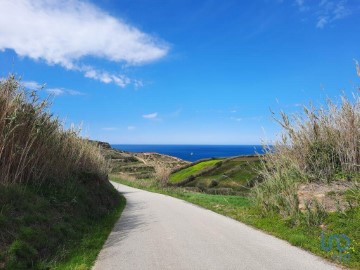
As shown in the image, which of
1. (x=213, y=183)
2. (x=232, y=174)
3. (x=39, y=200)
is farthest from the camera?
(x=232, y=174)

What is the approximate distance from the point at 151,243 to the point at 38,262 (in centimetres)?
Answer: 315

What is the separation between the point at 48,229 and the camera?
9250 mm

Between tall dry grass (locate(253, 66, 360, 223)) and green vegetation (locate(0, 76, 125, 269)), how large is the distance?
5.94 meters

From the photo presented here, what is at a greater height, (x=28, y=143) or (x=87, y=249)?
(x=28, y=143)

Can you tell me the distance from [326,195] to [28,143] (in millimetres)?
9312

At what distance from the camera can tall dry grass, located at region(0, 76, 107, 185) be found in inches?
384

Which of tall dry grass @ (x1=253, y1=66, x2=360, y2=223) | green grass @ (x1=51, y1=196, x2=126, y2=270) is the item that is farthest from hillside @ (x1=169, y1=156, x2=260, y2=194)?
green grass @ (x1=51, y1=196, x2=126, y2=270)

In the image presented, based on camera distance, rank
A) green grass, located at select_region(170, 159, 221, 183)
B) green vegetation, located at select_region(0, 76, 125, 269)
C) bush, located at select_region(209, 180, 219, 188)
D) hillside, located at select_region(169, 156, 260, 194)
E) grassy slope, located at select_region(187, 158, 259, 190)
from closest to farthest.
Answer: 1. green vegetation, located at select_region(0, 76, 125, 269)
2. hillside, located at select_region(169, 156, 260, 194)
3. grassy slope, located at select_region(187, 158, 259, 190)
4. bush, located at select_region(209, 180, 219, 188)
5. green grass, located at select_region(170, 159, 221, 183)

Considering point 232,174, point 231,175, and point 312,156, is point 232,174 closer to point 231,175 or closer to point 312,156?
point 231,175

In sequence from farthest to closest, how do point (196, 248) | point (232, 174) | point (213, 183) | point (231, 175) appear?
1. point (232, 174)
2. point (231, 175)
3. point (213, 183)
4. point (196, 248)

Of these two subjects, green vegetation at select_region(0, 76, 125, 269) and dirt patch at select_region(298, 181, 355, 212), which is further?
dirt patch at select_region(298, 181, 355, 212)

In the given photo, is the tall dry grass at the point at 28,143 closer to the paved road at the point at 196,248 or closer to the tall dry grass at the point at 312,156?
the paved road at the point at 196,248

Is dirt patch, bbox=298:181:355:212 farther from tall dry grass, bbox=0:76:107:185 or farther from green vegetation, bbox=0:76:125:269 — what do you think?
tall dry grass, bbox=0:76:107:185

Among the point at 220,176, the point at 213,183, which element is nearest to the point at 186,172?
the point at 220,176
